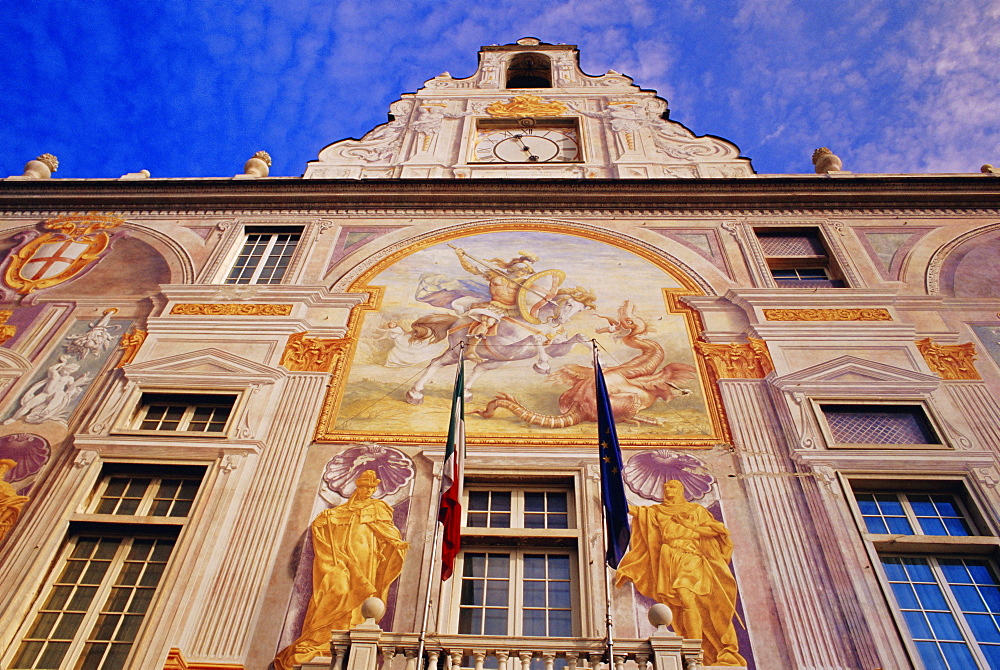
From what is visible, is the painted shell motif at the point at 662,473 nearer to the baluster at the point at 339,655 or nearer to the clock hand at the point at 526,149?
the baluster at the point at 339,655

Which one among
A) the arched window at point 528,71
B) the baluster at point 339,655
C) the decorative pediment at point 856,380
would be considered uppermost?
the arched window at point 528,71

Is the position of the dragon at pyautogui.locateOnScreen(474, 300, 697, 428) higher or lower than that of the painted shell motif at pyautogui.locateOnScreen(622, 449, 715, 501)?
higher

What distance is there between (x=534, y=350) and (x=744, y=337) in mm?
2879

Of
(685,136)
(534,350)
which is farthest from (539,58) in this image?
(534,350)

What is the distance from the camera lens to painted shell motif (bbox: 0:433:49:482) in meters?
9.67

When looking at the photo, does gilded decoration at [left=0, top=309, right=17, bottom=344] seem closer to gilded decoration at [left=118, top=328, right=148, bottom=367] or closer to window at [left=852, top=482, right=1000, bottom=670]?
gilded decoration at [left=118, top=328, right=148, bottom=367]

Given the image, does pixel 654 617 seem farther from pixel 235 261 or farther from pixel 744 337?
pixel 235 261

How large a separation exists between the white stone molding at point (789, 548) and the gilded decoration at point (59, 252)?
10289 millimetres

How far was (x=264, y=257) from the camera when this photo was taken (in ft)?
45.4

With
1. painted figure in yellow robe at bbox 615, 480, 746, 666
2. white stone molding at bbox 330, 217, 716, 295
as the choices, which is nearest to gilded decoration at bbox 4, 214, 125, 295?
white stone molding at bbox 330, 217, 716, 295

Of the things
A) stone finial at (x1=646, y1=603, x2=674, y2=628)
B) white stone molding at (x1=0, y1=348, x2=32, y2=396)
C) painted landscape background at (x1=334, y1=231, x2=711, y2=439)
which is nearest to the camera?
stone finial at (x1=646, y1=603, x2=674, y2=628)

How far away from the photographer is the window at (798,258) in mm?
13125

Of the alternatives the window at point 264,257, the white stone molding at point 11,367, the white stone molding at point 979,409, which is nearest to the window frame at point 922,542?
the white stone molding at point 979,409

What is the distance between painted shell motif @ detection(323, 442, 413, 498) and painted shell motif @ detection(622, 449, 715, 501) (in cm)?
251
